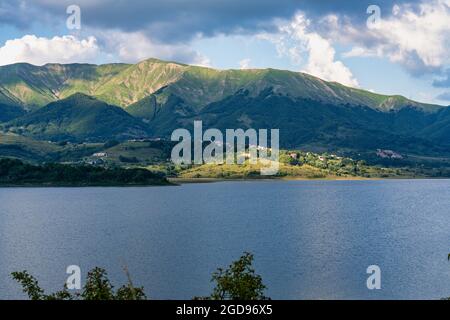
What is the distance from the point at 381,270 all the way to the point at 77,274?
164ft

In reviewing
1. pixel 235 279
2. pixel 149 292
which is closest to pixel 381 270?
pixel 149 292

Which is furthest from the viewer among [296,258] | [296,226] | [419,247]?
[296,226]

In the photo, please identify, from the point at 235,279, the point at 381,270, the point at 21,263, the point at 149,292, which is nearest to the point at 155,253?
the point at 21,263

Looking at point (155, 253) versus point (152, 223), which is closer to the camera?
point (155, 253)

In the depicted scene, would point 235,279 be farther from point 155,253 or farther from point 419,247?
point 419,247

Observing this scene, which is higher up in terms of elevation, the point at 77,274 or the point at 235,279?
the point at 235,279

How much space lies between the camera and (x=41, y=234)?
155 metres
